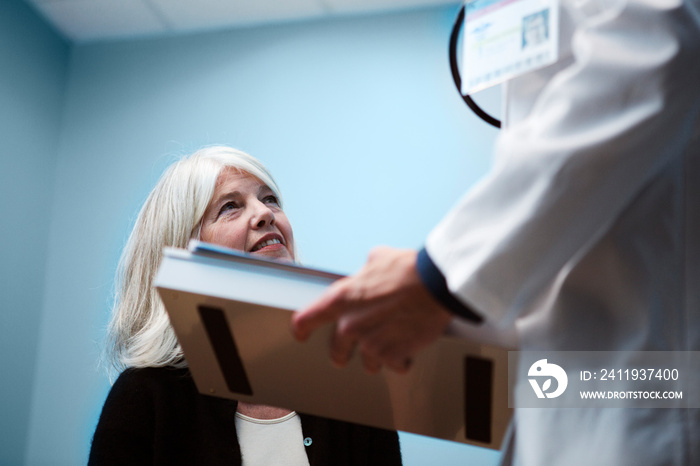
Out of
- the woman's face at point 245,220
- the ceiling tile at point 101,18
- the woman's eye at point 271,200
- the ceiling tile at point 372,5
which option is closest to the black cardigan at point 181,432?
the woman's face at point 245,220

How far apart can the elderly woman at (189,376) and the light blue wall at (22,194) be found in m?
1.29

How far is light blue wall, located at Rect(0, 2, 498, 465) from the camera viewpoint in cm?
258

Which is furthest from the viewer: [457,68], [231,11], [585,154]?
[231,11]

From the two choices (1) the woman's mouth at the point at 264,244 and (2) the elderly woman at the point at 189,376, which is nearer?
(2) the elderly woman at the point at 189,376

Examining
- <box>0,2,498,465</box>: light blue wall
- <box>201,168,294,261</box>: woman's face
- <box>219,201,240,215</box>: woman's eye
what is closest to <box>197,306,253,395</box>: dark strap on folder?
<box>201,168,294,261</box>: woman's face

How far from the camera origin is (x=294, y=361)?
706 mm

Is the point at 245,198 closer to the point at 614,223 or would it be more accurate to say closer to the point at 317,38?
the point at 614,223

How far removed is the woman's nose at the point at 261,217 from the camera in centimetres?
142

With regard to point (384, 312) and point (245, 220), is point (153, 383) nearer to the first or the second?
point (245, 220)

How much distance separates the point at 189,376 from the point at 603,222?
100 centimetres

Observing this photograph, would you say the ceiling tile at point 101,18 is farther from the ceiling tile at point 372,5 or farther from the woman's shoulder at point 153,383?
the woman's shoulder at point 153,383

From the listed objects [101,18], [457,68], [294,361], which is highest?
[101,18]

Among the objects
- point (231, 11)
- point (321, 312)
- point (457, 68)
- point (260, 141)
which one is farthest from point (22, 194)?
point (321, 312)

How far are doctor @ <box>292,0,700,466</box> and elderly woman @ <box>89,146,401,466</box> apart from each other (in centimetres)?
75
